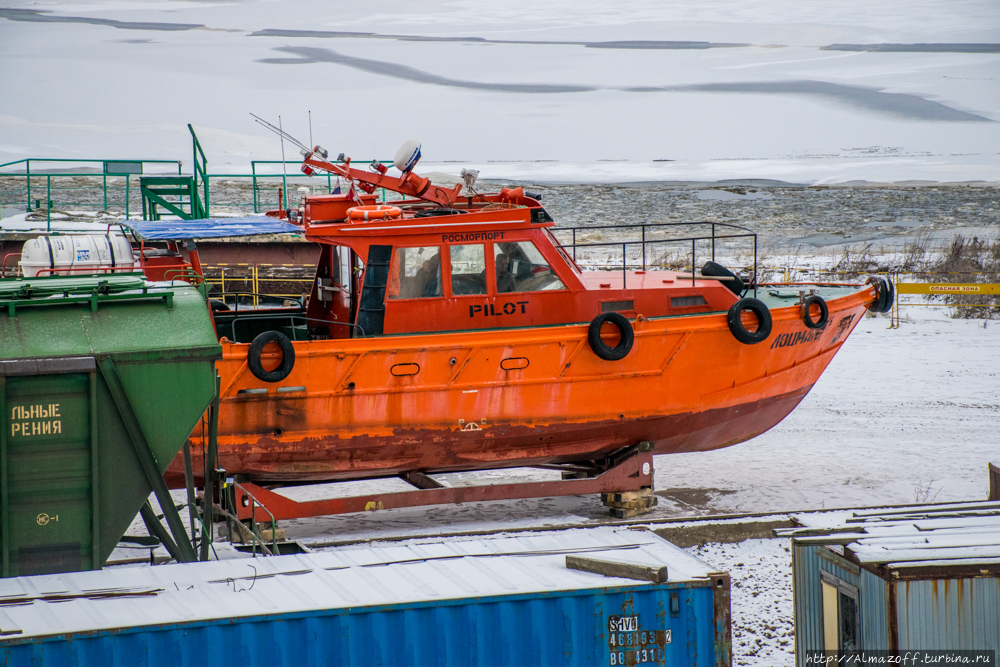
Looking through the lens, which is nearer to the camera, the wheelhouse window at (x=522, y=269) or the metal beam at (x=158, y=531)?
the metal beam at (x=158, y=531)

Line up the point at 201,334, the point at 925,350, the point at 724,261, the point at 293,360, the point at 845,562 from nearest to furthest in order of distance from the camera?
the point at 845,562 < the point at 201,334 < the point at 293,360 < the point at 925,350 < the point at 724,261

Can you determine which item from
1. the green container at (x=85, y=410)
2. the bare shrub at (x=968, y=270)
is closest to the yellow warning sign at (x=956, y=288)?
the bare shrub at (x=968, y=270)

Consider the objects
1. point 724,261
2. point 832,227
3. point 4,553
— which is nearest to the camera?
point 4,553

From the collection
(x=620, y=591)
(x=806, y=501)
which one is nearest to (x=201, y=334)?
(x=620, y=591)

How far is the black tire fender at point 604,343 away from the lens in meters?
8.63

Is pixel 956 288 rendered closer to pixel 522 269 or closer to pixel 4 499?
pixel 522 269

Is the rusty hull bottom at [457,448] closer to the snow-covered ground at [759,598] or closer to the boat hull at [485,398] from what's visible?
the boat hull at [485,398]

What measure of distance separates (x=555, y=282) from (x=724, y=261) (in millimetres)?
16995

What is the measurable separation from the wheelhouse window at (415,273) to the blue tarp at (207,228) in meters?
1.28

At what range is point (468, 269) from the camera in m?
8.91

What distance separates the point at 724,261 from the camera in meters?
25.1

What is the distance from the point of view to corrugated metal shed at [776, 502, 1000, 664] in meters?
4.77

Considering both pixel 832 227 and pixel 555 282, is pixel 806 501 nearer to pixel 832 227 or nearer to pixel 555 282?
pixel 555 282

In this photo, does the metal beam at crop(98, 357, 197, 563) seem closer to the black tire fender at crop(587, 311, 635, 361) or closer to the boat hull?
the boat hull
